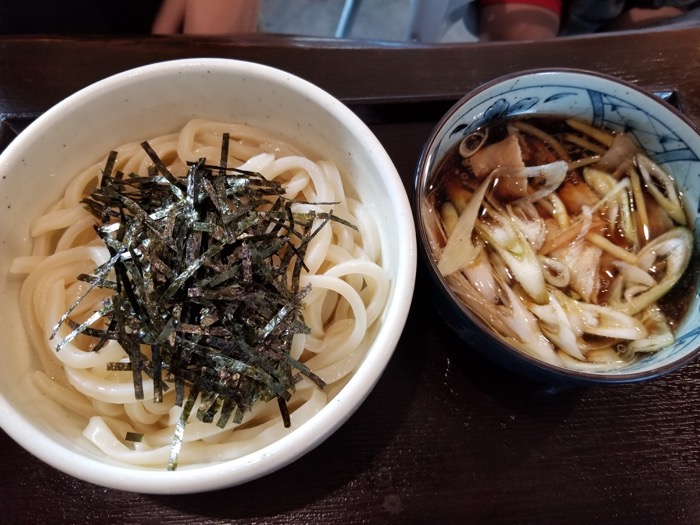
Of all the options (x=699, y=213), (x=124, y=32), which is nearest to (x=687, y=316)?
(x=699, y=213)

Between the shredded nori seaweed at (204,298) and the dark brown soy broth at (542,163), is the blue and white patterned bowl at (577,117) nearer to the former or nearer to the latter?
the dark brown soy broth at (542,163)

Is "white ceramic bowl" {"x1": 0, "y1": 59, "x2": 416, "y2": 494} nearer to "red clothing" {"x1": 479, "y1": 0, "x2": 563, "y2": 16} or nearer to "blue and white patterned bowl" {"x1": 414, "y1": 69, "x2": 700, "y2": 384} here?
"blue and white patterned bowl" {"x1": 414, "y1": 69, "x2": 700, "y2": 384}

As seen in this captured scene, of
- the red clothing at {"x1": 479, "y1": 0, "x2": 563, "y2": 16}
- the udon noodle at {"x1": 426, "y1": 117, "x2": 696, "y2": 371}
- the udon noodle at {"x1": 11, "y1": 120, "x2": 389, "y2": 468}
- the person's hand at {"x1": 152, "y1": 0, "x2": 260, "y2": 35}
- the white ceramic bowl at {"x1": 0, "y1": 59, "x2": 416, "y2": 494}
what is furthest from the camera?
the red clothing at {"x1": 479, "y1": 0, "x2": 563, "y2": 16}

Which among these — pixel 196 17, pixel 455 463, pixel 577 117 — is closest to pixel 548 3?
pixel 577 117

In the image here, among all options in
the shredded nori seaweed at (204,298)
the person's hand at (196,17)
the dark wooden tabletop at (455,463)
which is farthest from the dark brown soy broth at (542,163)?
the person's hand at (196,17)

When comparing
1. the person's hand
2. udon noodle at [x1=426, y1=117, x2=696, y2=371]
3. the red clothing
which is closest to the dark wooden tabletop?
udon noodle at [x1=426, y1=117, x2=696, y2=371]

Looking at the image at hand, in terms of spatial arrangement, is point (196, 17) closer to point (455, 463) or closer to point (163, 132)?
point (163, 132)

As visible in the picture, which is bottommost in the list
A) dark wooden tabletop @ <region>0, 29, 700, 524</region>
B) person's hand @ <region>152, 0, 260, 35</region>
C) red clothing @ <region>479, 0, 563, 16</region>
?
dark wooden tabletop @ <region>0, 29, 700, 524</region>
